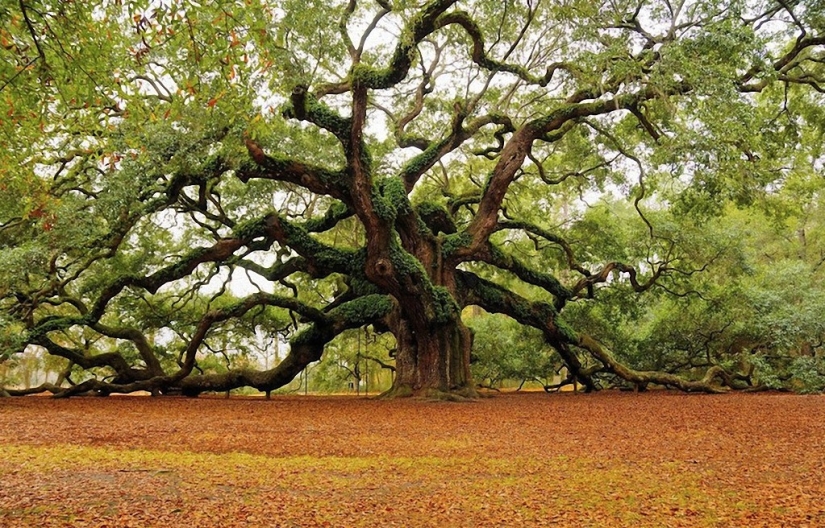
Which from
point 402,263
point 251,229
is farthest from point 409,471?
point 251,229

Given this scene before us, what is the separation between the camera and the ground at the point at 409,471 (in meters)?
3.23

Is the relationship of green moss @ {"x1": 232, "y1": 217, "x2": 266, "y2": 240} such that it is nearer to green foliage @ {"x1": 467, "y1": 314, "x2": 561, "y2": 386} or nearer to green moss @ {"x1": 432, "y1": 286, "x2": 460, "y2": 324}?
green moss @ {"x1": 432, "y1": 286, "x2": 460, "y2": 324}

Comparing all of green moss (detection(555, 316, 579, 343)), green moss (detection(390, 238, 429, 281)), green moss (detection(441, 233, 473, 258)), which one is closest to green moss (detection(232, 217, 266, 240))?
green moss (detection(390, 238, 429, 281))

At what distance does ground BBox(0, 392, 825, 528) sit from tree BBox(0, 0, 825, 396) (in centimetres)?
240

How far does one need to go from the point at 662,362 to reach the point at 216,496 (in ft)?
50.9

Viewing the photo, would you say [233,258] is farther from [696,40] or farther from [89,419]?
[696,40]

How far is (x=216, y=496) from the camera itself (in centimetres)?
358

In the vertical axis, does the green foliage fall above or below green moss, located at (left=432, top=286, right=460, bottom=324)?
below

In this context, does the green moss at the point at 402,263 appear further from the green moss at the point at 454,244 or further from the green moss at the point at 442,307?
the green moss at the point at 454,244

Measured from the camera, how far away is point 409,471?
452cm

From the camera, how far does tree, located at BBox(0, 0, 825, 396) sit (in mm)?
8602

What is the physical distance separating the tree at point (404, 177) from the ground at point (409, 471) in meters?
2.40

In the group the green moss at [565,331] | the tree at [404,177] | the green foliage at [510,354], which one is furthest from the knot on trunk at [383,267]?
the green foliage at [510,354]

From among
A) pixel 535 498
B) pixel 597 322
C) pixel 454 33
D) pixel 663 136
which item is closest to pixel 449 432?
pixel 535 498
